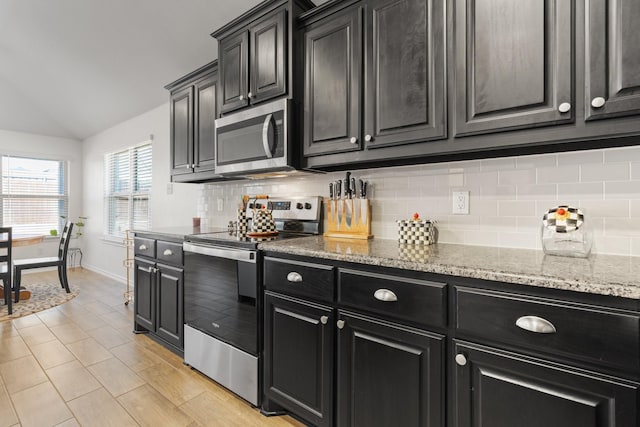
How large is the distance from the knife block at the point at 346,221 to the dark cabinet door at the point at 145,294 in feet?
5.16

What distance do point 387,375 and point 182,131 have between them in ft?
8.87

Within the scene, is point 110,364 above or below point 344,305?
below

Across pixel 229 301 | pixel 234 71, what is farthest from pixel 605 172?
pixel 234 71

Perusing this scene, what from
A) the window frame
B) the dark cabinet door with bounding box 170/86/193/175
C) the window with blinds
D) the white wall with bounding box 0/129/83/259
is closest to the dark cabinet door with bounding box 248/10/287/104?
the dark cabinet door with bounding box 170/86/193/175

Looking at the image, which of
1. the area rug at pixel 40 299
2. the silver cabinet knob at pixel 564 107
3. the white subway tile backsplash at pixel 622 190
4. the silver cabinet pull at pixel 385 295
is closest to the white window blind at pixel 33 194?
the area rug at pixel 40 299

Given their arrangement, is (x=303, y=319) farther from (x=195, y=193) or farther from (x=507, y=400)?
→ (x=195, y=193)

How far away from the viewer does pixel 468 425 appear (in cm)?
107

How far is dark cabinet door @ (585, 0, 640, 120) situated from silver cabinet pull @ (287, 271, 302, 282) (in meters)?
1.32

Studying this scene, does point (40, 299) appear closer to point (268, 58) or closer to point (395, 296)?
point (268, 58)

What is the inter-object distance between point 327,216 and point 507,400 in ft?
4.53

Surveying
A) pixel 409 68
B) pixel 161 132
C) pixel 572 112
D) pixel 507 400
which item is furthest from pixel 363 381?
pixel 161 132

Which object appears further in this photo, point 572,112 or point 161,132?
point 161,132

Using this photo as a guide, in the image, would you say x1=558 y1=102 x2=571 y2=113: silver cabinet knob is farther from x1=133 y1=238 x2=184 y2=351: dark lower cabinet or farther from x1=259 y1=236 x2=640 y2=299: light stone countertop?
x1=133 y1=238 x2=184 y2=351: dark lower cabinet

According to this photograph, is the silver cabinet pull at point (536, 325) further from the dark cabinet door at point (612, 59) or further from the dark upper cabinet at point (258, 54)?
the dark upper cabinet at point (258, 54)
